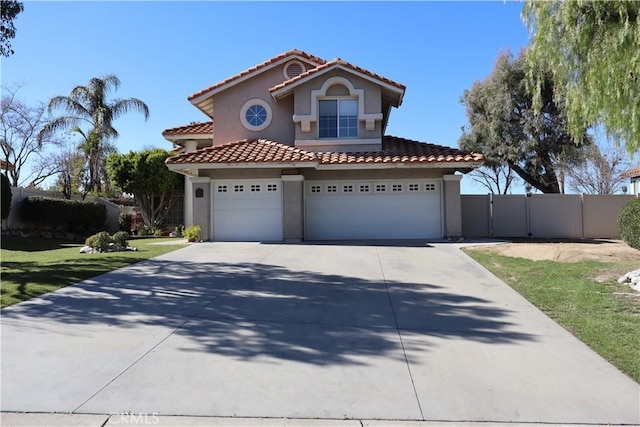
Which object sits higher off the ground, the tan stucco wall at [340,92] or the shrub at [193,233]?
the tan stucco wall at [340,92]

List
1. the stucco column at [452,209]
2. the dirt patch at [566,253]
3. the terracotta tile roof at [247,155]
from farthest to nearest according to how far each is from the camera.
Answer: the stucco column at [452,209]
the terracotta tile roof at [247,155]
the dirt patch at [566,253]

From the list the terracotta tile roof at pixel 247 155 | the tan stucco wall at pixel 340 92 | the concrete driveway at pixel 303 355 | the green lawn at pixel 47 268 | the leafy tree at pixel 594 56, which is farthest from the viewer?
the tan stucco wall at pixel 340 92

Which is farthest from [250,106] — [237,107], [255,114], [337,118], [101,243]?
[101,243]

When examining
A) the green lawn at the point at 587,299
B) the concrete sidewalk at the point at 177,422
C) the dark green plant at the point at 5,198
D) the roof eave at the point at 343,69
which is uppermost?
the roof eave at the point at 343,69

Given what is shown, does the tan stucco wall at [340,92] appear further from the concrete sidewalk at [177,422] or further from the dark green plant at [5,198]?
the concrete sidewalk at [177,422]

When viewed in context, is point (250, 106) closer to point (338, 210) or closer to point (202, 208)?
point (202, 208)

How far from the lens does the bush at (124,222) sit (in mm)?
25797

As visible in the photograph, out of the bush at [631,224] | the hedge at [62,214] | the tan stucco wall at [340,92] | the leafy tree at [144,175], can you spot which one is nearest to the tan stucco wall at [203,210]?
the tan stucco wall at [340,92]

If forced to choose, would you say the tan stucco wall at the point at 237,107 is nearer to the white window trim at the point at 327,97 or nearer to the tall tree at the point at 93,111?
the white window trim at the point at 327,97

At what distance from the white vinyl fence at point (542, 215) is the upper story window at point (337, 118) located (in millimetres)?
5757

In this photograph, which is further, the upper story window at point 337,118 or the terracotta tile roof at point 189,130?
the terracotta tile roof at point 189,130

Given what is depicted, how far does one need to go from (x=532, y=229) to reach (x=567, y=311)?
525 inches

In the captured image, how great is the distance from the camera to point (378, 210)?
16.9 m

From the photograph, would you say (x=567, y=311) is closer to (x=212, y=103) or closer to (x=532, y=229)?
(x=532, y=229)
